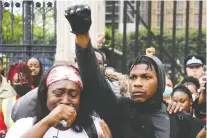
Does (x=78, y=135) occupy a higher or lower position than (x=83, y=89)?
lower

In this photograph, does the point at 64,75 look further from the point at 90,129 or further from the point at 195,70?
the point at 195,70

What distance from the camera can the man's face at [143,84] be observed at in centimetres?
253

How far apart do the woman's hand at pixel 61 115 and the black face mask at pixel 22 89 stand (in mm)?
2120

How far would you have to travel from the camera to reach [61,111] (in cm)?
202

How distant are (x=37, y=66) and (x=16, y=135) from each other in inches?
134

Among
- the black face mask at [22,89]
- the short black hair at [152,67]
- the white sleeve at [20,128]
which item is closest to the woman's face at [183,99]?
the black face mask at [22,89]

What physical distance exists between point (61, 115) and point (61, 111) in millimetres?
16

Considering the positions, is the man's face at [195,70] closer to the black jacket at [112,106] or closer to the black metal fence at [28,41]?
the black metal fence at [28,41]

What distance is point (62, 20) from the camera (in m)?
7.48

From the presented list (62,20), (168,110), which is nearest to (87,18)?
(168,110)

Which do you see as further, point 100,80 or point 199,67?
point 199,67

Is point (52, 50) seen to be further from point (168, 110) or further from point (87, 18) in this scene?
point (87, 18)

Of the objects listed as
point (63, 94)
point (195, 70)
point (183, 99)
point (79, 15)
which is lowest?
point (183, 99)

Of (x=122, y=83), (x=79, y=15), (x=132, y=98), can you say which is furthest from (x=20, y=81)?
(x=79, y=15)
